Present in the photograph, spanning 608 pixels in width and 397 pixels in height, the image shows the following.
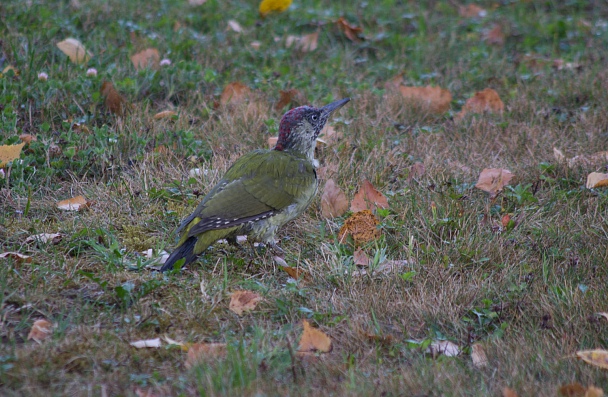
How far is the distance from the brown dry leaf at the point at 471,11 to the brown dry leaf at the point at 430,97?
256 centimetres

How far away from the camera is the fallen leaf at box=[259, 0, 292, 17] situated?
298 inches

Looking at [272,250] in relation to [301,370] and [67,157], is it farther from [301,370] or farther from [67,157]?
[67,157]

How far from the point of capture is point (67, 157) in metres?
4.96

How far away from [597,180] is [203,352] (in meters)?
2.98

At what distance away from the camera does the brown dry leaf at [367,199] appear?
15.1ft

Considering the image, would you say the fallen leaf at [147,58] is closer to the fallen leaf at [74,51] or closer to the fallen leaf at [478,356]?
the fallen leaf at [74,51]

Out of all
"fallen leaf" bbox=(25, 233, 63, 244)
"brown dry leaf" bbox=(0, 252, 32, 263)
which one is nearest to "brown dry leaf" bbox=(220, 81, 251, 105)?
"fallen leaf" bbox=(25, 233, 63, 244)

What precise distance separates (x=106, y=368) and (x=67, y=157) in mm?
2291

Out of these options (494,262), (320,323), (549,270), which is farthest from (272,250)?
(549,270)

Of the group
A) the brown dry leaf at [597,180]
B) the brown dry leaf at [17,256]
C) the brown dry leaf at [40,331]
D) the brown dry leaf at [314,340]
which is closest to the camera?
the brown dry leaf at [40,331]

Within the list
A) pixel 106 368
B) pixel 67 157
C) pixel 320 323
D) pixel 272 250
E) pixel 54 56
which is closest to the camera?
pixel 106 368

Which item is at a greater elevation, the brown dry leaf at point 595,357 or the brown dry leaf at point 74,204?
the brown dry leaf at point 595,357

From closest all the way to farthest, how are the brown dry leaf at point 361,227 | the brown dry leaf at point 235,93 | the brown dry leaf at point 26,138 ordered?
the brown dry leaf at point 361,227 < the brown dry leaf at point 26,138 < the brown dry leaf at point 235,93

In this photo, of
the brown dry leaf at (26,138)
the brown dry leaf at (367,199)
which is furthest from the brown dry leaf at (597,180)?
the brown dry leaf at (26,138)
